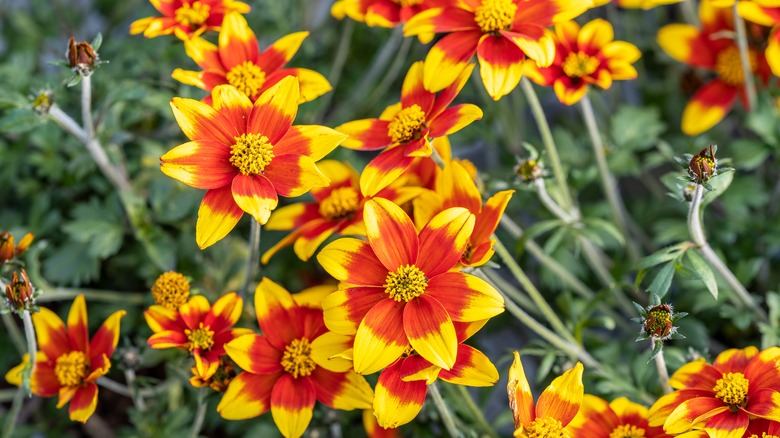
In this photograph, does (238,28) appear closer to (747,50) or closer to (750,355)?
(750,355)

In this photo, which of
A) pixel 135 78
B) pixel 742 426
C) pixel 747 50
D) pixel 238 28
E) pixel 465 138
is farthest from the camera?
pixel 135 78

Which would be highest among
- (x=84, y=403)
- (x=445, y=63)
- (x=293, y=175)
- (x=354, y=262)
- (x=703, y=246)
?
(x=445, y=63)

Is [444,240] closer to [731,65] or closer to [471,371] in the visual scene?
[471,371]

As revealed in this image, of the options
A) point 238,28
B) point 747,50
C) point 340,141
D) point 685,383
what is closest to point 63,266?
point 238,28

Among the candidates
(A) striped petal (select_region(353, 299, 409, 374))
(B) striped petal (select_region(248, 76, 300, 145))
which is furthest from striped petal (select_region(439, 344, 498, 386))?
(B) striped petal (select_region(248, 76, 300, 145))

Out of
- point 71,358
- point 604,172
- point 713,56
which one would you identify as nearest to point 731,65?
point 713,56

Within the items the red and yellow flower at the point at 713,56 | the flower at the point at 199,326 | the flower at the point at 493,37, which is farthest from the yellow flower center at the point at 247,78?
the red and yellow flower at the point at 713,56
